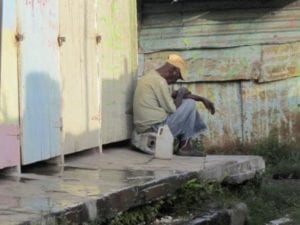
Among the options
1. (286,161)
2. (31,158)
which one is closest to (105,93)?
(31,158)

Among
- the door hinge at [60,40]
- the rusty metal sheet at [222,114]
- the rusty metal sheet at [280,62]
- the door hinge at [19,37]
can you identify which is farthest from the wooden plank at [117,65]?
the rusty metal sheet at [280,62]

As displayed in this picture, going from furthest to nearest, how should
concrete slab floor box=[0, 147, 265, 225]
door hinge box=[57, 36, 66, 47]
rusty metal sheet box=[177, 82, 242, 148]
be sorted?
rusty metal sheet box=[177, 82, 242, 148] < door hinge box=[57, 36, 66, 47] < concrete slab floor box=[0, 147, 265, 225]

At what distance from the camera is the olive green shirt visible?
798 centimetres

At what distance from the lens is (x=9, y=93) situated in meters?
6.15

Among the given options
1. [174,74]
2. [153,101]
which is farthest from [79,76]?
[174,74]

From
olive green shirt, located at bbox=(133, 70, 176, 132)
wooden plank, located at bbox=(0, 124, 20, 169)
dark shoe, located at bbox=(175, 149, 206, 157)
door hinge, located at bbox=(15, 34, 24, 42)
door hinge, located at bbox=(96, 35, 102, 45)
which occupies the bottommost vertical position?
dark shoe, located at bbox=(175, 149, 206, 157)

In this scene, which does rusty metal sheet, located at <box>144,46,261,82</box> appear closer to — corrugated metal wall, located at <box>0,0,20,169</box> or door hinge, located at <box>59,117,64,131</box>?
door hinge, located at <box>59,117,64,131</box>

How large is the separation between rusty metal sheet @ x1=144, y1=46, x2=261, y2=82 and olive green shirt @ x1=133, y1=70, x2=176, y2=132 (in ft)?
11.3

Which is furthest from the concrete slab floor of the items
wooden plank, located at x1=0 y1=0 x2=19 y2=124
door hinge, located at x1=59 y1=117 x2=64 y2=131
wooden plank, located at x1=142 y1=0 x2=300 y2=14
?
wooden plank, located at x1=142 y1=0 x2=300 y2=14

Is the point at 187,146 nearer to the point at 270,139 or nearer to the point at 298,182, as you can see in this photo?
the point at 298,182

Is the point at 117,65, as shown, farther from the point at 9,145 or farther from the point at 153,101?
the point at 9,145

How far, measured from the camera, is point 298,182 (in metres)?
9.62

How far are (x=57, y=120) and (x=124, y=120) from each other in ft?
5.26

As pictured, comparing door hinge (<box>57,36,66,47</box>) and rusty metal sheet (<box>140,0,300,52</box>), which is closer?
door hinge (<box>57,36,66,47</box>)
